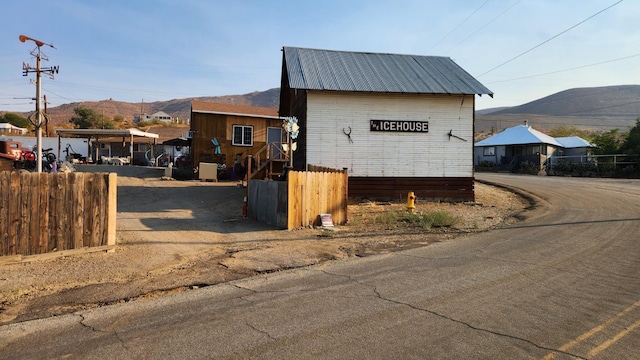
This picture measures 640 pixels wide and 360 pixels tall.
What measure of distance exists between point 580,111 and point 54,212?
167 m

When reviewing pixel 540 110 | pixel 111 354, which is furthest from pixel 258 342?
pixel 540 110

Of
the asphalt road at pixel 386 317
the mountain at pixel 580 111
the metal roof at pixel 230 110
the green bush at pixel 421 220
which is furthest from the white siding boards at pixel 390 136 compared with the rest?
the mountain at pixel 580 111

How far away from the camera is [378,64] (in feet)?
70.2

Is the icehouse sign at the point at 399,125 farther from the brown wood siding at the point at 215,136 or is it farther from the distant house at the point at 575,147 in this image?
the distant house at the point at 575,147

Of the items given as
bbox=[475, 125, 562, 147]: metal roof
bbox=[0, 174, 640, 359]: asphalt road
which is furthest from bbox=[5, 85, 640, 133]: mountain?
bbox=[0, 174, 640, 359]: asphalt road

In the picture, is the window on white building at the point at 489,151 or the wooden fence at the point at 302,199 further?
the window on white building at the point at 489,151

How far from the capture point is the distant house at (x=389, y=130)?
18172 millimetres

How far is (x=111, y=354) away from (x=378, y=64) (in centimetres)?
1950

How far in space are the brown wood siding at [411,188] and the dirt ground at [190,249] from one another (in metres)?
0.71

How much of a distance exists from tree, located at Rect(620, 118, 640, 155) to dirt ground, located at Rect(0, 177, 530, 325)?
2358 centimetres

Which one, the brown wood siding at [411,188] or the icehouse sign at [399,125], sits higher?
the icehouse sign at [399,125]

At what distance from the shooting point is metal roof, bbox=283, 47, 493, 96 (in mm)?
18391

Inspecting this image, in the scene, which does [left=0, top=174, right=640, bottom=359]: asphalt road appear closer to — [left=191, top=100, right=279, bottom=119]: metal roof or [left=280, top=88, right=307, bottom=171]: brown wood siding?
[left=280, top=88, right=307, bottom=171]: brown wood siding

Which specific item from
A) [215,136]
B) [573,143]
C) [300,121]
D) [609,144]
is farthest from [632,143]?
[215,136]
